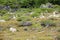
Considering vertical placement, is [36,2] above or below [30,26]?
below

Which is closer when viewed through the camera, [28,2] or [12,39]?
[12,39]

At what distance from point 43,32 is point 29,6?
1067 inches

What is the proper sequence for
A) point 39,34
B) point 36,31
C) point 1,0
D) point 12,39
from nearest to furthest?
point 12,39, point 39,34, point 36,31, point 1,0

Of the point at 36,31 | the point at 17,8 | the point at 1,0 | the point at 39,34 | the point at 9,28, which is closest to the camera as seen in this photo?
the point at 39,34

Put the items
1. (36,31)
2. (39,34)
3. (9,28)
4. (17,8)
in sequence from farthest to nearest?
1. (17,8)
2. (9,28)
3. (36,31)
4. (39,34)

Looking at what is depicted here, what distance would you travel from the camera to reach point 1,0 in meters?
53.5

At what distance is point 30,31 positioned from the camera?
2434cm

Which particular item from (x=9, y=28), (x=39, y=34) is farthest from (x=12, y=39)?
(x=9, y=28)

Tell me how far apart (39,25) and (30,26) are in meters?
0.94

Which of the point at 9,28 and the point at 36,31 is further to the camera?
the point at 9,28

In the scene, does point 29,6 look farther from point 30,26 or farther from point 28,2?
point 30,26

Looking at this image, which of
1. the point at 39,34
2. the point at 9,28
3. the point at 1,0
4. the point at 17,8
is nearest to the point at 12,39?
the point at 39,34

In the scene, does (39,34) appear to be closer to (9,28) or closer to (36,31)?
(36,31)

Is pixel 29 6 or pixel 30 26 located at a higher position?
pixel 30 26
